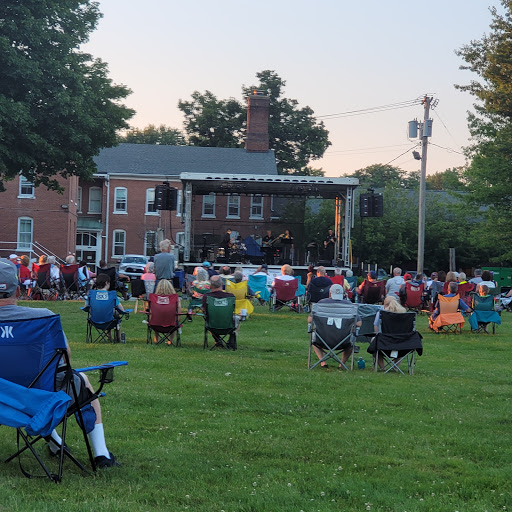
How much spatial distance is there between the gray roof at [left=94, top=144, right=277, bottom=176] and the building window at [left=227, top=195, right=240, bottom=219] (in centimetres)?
2287

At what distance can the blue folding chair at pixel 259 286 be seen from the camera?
2220 centimetres

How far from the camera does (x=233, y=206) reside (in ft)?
95.2

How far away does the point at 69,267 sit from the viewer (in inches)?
896

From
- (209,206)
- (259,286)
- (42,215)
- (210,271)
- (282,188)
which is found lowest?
(259,286)

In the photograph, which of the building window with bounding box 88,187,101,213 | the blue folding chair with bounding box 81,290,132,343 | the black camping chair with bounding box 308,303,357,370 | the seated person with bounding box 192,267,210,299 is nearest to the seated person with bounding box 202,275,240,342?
the blue folding chair with bounding box 81,290,132,343

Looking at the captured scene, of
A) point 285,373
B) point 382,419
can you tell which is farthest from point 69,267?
point 382,419

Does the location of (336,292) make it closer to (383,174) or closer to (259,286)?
(259,286)

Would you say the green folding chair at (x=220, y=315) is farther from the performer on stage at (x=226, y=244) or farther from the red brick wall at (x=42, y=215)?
the red brick wall at (x=42, y=215)

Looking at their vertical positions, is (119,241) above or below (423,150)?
below

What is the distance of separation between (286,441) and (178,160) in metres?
48.8

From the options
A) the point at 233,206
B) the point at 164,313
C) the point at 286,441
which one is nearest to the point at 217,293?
the point at 164,313

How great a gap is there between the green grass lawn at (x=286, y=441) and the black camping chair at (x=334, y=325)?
0.39 m

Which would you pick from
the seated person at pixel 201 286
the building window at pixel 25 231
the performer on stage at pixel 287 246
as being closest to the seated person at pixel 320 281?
the seated person at pixel 201 286

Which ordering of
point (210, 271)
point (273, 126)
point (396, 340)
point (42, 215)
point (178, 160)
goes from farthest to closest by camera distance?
1. point (273, 126)
2. point (178, 160)
3. point (42, 215)
4. point (210, 271)
5. point (396, 340)
